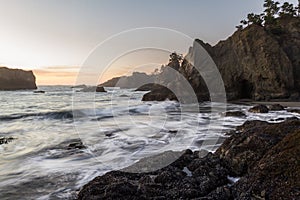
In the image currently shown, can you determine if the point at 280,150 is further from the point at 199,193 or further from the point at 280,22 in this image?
the point at 280,22

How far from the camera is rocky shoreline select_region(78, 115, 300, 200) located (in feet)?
12.8

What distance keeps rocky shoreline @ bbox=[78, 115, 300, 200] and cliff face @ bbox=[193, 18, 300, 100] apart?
→ 28581 mm

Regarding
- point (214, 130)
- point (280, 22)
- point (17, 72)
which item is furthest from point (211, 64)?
point (17, 72)

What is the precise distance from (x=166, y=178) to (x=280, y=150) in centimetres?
221

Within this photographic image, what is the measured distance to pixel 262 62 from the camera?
34.3 meters

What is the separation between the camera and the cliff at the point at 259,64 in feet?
107

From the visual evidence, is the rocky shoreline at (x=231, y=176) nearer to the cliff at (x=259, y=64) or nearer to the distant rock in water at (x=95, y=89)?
the cliff at (x=259, y=64)

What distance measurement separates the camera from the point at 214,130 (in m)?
13.7

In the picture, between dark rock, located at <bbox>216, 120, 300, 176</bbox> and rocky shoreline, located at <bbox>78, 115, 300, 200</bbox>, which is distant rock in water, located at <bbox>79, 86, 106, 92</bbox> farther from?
rocky shoreline, located at <bbox>78, 115, 300, 200</bbox>

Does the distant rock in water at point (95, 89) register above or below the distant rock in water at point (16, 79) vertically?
below

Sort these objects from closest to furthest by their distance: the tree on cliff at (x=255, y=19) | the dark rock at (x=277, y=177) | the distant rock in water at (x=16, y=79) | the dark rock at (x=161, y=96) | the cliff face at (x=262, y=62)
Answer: the dark rock at (x=277, y=177) < the cliff face at (x=262, y=62) < the dark rock at (x=161, y=96) < the tree on cliff at (x=255, y=19) < the distant rock in water at (x=16, y=79)

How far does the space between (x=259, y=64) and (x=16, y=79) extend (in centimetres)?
11159

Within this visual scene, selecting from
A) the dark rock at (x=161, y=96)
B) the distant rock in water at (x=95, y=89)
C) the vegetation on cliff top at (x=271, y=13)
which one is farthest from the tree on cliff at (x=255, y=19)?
the distant rock in water at (x=95, y=89)

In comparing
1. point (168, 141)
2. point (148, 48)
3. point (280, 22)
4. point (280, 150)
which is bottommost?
point (168, 141)
